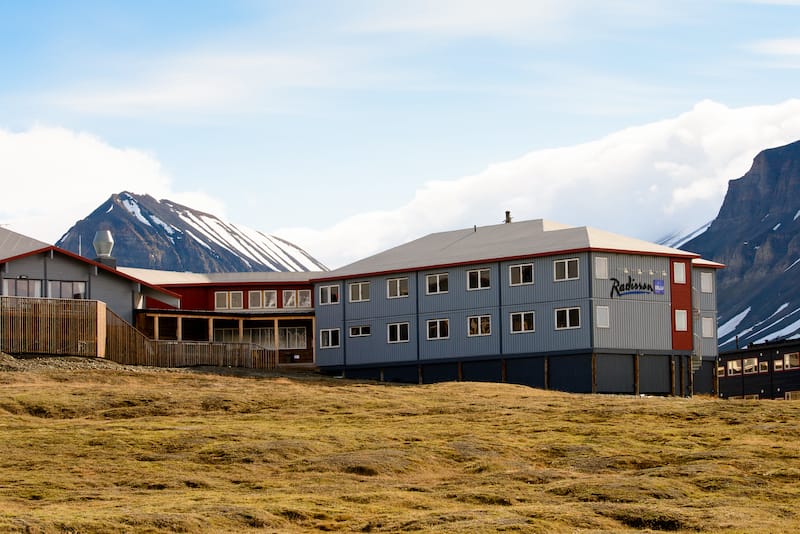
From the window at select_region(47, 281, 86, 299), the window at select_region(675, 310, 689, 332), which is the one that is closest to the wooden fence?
the window at select_region(47, 281, 86, 299)

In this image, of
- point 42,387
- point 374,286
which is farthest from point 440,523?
point 374,286

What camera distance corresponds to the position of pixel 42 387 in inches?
2534

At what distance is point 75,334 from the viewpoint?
7769 cm

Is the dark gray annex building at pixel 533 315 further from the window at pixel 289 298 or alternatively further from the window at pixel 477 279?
the window at pixel 289 298

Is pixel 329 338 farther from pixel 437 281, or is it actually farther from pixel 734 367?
pixel 734 367

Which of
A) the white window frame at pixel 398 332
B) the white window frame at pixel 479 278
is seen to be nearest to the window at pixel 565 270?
the white window frame at pixel 479 278

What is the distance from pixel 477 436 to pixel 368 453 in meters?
5.90

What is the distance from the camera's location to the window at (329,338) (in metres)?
95.3

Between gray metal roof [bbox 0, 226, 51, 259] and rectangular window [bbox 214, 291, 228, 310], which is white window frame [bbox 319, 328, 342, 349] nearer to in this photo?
rectangular window [bbox 214, 291, 228, 310]

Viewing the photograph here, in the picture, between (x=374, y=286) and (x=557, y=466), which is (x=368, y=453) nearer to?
(x=557, y=466)

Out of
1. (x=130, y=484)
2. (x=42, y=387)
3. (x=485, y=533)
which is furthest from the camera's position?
(x=42, y=387)

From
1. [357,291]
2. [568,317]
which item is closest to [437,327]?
[357,291]

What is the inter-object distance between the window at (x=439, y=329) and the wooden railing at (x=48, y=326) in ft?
72.1

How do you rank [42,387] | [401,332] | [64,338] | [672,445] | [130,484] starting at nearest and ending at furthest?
1. [130,484]
2. [672,445]
3. [42,387]
4. [64,338]
5. [401,332]
